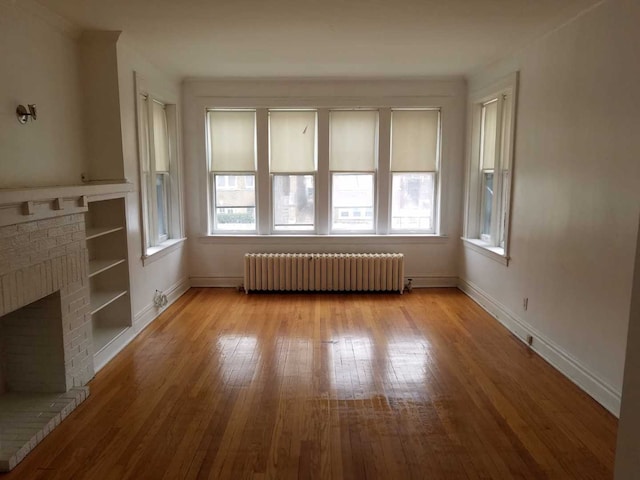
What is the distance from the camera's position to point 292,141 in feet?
20.0

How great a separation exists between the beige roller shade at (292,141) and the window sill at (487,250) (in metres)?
2.35

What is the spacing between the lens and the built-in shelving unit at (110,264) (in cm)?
411

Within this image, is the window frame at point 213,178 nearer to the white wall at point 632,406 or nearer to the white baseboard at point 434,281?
the white baseboard at point 434,281

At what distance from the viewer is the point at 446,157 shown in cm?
609

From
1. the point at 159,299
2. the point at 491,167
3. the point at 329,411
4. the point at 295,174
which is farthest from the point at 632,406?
the point at 295,174

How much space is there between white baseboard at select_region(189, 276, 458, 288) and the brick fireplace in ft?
9.45

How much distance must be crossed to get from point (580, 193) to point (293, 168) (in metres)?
3.73

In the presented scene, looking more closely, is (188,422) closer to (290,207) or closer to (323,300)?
(323,300)

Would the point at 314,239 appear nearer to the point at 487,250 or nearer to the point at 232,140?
the point at 232,140

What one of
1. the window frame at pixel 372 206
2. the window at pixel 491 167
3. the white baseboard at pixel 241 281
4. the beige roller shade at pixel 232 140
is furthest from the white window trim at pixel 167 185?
the window at pixel 491 167

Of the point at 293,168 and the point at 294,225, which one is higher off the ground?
the point at 293,168

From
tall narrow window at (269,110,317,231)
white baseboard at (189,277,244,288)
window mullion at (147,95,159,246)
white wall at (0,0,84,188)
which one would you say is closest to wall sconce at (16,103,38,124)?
white wall at (0,0,84,188)

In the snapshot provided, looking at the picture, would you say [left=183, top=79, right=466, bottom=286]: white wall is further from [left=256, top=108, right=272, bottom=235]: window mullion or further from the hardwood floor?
the hardwood floor

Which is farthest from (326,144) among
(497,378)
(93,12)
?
(497,378)
